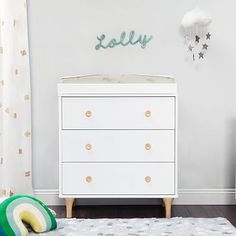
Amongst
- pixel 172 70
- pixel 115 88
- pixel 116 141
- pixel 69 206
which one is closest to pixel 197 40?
pixel 172 70

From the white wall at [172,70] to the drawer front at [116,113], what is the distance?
527 millimetres

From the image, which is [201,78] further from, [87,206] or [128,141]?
[87,206]

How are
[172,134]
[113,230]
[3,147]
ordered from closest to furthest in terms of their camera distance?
[113,230] → [172,134] → [3,147]

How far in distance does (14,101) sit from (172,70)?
1122mm

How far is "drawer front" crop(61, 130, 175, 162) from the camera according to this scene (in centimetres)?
326

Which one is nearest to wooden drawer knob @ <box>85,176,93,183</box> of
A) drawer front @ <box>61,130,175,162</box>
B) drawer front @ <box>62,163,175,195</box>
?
drawer front @ <box>62,163,175,195</box>

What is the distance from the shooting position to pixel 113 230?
2.77m

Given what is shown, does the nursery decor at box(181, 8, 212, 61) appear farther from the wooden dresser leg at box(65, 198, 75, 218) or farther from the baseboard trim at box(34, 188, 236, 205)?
the wooden dresser leg at box(65, 198, 75, 218)

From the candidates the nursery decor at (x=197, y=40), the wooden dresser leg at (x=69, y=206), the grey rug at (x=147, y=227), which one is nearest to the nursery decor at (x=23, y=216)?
the grey rug at (x=147, y=227)

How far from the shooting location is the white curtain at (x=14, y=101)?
3615 mm

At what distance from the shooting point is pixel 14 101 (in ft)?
12.0

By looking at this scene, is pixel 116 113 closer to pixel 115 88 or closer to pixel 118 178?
pixel 115 88

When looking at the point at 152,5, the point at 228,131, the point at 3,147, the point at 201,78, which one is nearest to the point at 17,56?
the point at 3,147

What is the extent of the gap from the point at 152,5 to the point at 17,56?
1008 millimetres
